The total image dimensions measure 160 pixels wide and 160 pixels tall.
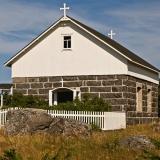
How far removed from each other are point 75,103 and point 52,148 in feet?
39.2

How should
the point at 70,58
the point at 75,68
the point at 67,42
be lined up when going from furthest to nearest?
the point at 67,42 < the point at 70,58 < the point at 75,68

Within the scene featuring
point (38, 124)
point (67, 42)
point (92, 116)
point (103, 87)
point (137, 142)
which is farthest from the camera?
point (67, 42)

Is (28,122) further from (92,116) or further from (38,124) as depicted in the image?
(92,116)

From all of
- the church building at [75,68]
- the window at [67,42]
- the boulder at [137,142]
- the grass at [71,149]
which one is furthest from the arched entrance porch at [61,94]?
the boulder at [137,142]

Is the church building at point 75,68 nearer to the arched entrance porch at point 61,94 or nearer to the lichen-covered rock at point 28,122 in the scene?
the arched entrance porch at point 61,94

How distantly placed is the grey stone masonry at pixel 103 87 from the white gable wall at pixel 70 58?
312 millimetres

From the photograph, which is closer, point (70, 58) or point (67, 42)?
point (70, 58)

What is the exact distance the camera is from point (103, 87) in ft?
90.1

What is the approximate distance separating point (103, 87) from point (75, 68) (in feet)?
6.67

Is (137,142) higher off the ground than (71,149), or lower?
higher

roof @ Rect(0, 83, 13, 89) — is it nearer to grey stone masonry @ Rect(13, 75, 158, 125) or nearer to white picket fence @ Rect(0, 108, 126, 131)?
grey stone masonry @ Rect(13, 75, 158, 125)

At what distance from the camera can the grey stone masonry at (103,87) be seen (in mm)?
27203

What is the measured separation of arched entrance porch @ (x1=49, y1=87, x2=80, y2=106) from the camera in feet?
91.6

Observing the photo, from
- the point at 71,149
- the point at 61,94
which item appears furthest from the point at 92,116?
the point at 71,149
